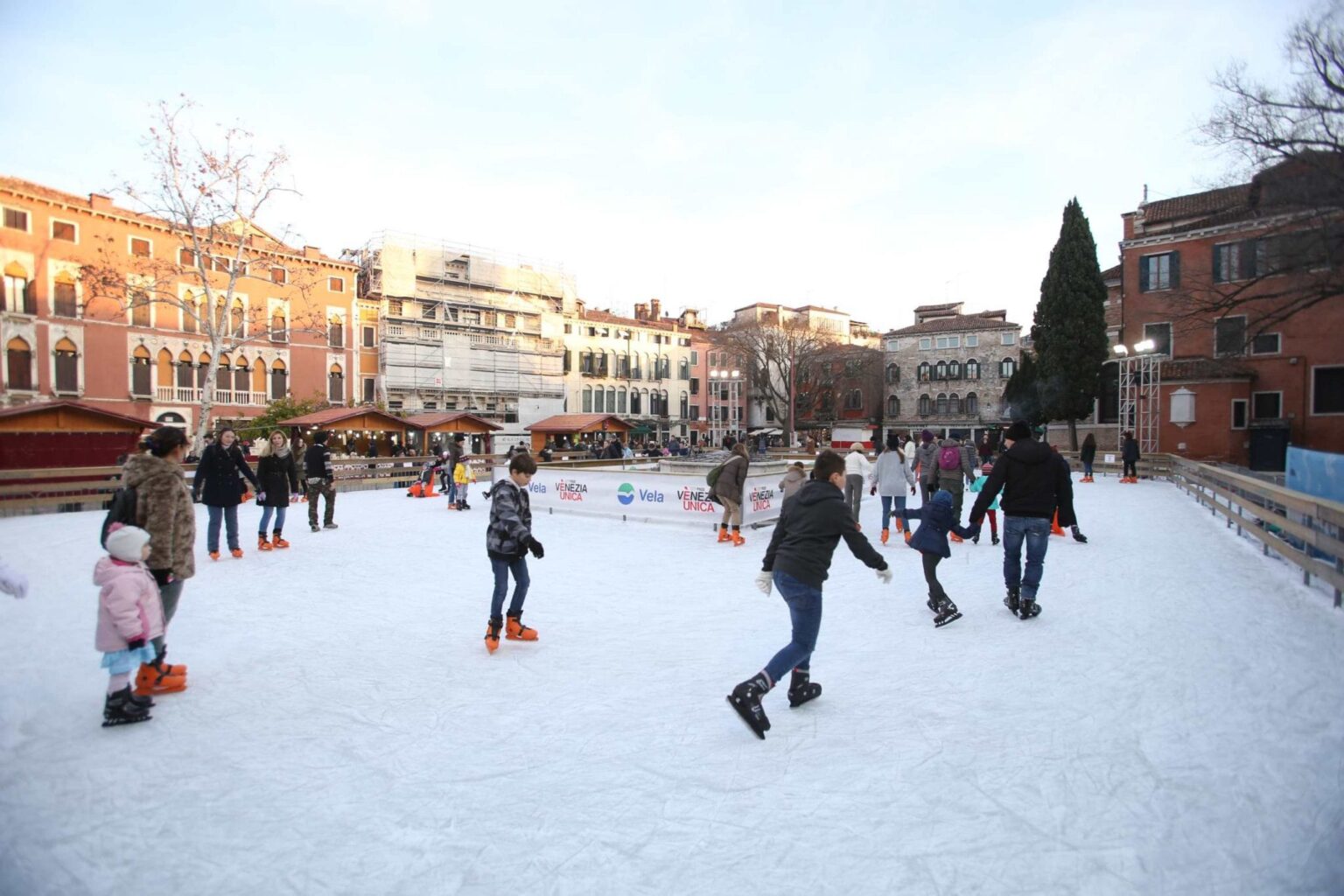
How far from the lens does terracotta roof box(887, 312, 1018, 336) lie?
5209 centimetres

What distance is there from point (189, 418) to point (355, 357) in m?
8.85

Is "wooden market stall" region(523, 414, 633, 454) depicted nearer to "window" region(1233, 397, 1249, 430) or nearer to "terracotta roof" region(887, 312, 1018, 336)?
"window" region(1233, 397, 1249, 430)

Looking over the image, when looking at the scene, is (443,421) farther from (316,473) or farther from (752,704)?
(752,704)

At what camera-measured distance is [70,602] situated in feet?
22.4

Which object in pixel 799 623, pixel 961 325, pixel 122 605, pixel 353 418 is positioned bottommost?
pixel 799 623

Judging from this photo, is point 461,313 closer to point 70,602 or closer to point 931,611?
point 70,602

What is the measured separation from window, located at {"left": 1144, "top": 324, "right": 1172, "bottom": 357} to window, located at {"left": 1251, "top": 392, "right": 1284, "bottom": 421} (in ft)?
13.2

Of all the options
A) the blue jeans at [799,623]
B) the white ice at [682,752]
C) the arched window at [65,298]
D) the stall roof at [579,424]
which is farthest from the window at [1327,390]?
the arched window at [65,298]

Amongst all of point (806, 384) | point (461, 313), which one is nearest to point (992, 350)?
point (806, 384)

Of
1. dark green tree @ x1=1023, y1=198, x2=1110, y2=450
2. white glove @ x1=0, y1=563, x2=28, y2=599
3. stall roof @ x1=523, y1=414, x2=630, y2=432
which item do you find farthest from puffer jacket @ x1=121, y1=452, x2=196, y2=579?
dark green tree @ x1=1023, y1=198, x2=1110, y2=450

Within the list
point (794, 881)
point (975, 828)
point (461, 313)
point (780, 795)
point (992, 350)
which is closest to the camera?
point (794, 881)

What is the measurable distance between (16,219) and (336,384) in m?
16.7

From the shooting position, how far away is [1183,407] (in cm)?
2750

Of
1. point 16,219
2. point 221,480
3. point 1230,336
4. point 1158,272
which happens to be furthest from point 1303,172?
point 16,219
